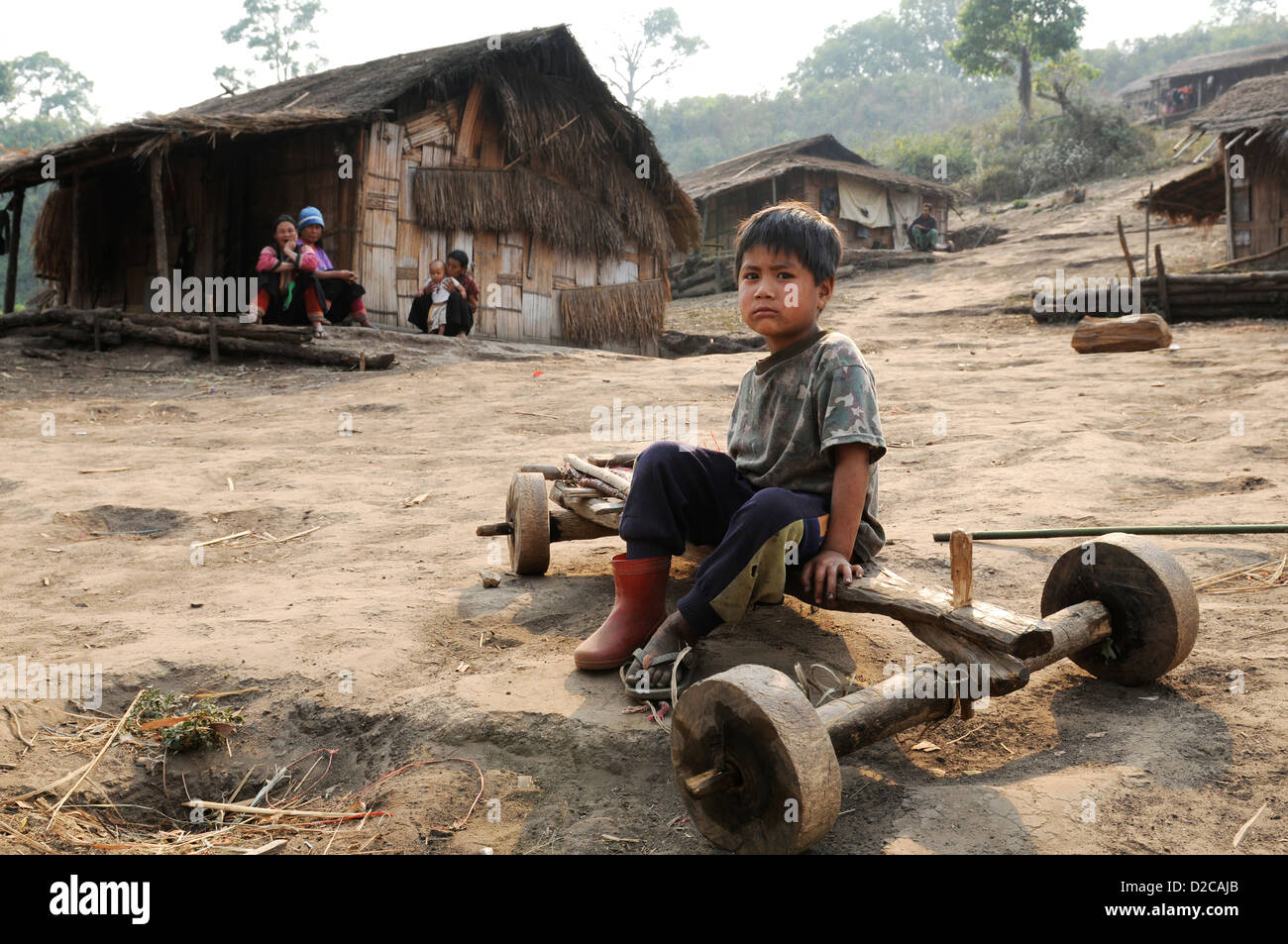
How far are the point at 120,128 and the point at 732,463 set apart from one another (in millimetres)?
11545

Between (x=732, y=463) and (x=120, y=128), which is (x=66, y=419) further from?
(x=732, y=463)

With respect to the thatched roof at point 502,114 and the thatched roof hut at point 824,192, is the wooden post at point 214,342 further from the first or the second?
the thatched roof hut at point 824,192

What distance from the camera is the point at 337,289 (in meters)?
11.6

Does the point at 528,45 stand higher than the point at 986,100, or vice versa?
the point at 986,100

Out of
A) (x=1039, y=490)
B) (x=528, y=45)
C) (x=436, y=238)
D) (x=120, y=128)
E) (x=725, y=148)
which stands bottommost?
(x=1039, y=490)

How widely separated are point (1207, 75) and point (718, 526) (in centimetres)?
4259

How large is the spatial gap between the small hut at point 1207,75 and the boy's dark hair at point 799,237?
128 feet

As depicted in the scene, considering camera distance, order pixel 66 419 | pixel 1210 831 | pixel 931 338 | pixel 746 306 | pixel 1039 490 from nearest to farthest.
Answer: pixel 1210 831
pixel 746 306
pixel 1039 490
pixel 66 419
pixel 931 338

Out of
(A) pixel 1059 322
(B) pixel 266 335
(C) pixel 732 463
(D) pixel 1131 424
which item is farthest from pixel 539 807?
(A) pixel 1059 322

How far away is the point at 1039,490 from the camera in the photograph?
14.1ft

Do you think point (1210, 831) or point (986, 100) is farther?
point (986, 100)

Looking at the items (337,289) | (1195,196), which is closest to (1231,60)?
(1195,196)

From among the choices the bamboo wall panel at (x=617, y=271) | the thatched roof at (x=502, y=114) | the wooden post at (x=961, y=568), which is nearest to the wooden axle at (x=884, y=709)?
the wooden post at (x=961, y=568)

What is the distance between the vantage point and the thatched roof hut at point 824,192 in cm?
2572
